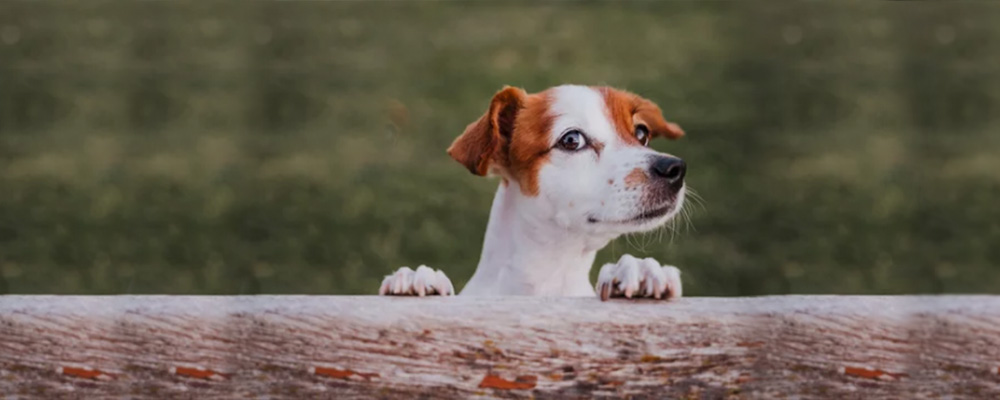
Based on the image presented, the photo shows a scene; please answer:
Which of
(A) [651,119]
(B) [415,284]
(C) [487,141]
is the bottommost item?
(B) [415,284]

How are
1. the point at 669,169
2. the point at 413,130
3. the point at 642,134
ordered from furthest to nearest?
the point at 413,130 → the point at 642,134 → the point at 669,169

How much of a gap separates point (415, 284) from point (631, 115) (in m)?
0.75

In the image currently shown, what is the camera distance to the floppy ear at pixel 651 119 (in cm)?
252

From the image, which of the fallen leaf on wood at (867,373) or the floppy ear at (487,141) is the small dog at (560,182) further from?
the fallen leaf on wood at (867,373)

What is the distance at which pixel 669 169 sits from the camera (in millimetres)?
2242

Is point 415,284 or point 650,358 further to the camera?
point 415,284

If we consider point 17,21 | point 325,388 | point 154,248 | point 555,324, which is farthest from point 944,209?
point 17,21

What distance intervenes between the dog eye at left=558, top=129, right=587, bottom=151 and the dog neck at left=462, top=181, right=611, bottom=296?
0.17 m

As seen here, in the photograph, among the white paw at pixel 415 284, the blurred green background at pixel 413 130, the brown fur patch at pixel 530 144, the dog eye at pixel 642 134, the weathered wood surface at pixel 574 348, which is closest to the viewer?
the weathered wood surface at pixel 574 348

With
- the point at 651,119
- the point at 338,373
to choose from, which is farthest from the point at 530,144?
the point at 338,373

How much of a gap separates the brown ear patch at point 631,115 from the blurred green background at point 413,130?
0.38m

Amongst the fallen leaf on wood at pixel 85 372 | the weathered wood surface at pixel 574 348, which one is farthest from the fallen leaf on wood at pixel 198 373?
the fallen leaf on wood at pixel 85 372

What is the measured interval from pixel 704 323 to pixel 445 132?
7.92 ft

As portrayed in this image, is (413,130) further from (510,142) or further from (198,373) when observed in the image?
(198,373)
